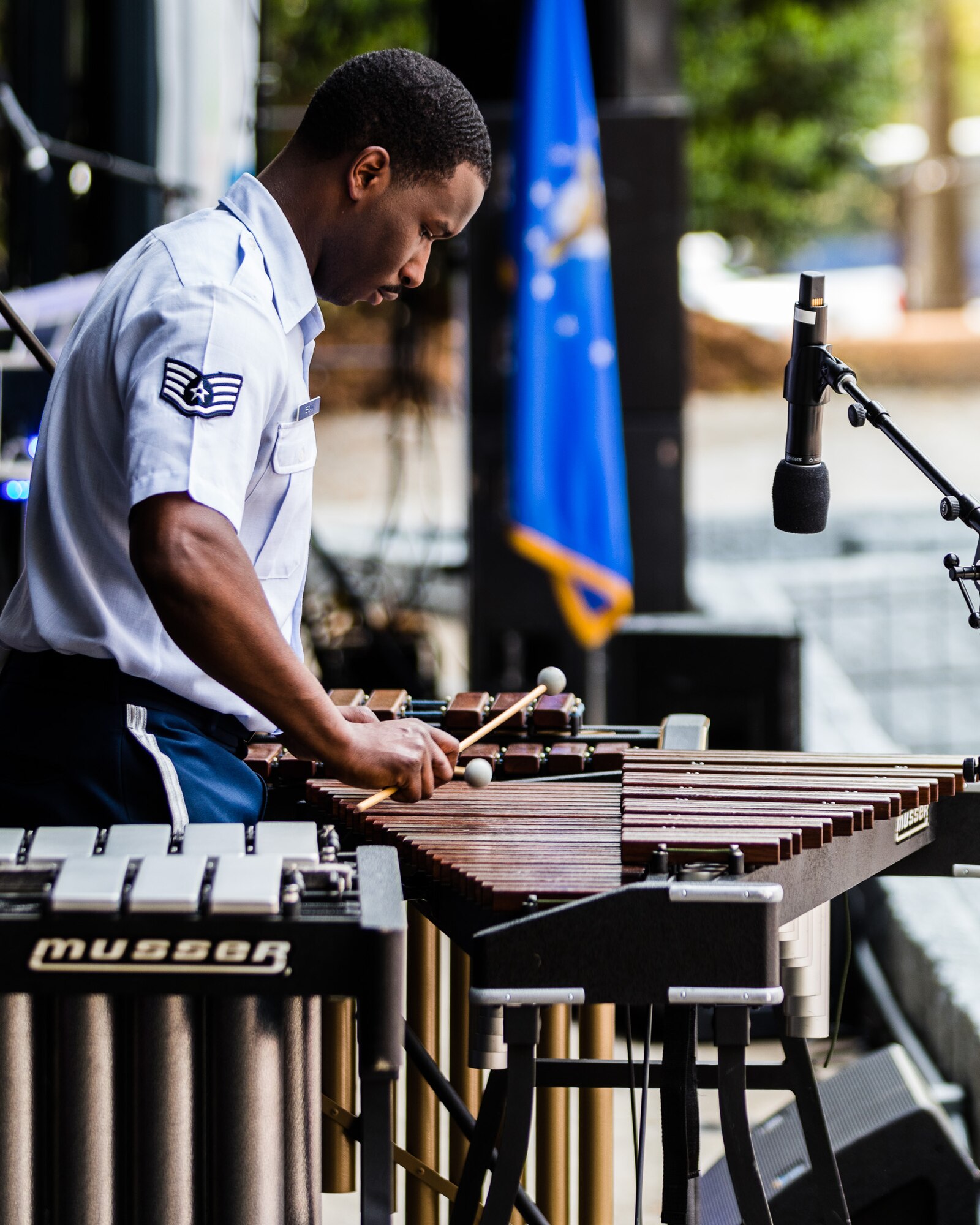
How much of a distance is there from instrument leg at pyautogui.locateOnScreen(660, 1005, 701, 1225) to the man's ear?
4.06 feet

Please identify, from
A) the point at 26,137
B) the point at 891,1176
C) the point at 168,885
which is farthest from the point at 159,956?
the point at 26,137

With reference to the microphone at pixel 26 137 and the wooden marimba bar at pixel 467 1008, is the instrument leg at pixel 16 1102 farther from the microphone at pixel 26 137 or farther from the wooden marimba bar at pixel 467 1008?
the microphone at pixel 26 137

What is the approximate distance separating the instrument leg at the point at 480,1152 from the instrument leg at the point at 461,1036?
0.26 metres

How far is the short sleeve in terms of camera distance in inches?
79.7

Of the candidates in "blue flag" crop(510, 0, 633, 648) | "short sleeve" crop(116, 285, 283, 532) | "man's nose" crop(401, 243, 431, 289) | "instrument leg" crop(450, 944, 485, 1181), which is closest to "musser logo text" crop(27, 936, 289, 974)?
"short sleeve" crop(116, 285, 283, 532)

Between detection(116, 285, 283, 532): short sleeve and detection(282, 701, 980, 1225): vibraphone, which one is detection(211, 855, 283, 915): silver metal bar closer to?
detection(282, 701, 980, 1225): vibraphone

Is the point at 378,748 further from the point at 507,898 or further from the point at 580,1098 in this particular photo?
the point at 580,1098

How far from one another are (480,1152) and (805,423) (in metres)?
1.15

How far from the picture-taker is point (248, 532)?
2.32 meters

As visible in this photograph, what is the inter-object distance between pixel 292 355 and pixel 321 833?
669 millimetres

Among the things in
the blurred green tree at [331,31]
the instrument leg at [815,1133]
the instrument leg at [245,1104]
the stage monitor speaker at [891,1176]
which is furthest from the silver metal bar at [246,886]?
the blurred green tree at [331,31]

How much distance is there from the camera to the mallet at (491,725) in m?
2.33

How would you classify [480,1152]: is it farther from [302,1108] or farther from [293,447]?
[293,447]

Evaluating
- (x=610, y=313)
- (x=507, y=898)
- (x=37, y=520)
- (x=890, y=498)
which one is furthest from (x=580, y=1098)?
(x=890, y=498)
